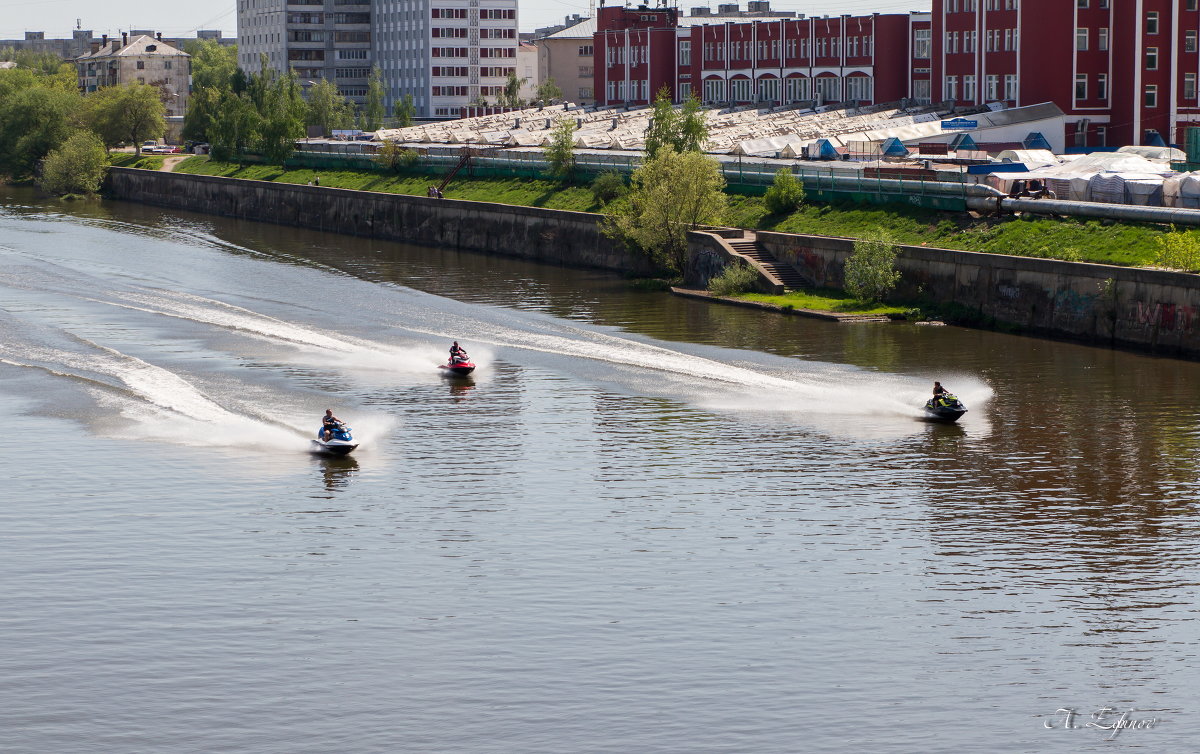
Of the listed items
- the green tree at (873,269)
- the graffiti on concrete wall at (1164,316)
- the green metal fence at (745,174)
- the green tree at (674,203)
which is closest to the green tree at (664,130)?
the green metal fence at (745,174)

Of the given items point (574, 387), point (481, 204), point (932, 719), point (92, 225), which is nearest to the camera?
point (932, 719)

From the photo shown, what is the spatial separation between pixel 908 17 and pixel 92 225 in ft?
243

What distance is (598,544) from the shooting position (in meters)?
38.2

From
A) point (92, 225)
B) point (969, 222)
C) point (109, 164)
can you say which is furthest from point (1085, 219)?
point (109, 164)

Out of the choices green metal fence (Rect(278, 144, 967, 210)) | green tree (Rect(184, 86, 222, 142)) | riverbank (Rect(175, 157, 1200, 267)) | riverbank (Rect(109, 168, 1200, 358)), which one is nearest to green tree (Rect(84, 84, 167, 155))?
green tree (Rect(184, 86, 222, 142))

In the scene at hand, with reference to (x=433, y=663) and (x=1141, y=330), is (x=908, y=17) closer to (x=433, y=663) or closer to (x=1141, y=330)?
(x=1141, y=330)

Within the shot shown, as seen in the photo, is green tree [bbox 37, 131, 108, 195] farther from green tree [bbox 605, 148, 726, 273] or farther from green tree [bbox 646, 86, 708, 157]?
green tree [bbox 605, 148, 726, 273]

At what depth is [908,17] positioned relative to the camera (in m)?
146

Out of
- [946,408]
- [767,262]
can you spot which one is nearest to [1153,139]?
[767,262]

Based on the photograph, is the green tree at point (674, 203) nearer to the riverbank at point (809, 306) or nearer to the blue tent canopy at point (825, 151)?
the riverbank at point (809, 306)

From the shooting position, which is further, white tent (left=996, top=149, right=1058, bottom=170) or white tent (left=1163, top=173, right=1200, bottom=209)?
white tent (left=996, top=149, right=1058, bottom=170)

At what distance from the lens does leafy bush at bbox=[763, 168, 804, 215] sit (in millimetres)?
90688

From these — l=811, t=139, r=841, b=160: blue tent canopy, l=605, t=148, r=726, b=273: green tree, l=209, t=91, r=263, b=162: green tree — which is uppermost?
l=209, t=91, r=263, b=162: green tree

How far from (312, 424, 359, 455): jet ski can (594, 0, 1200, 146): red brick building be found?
8483 centimetres
